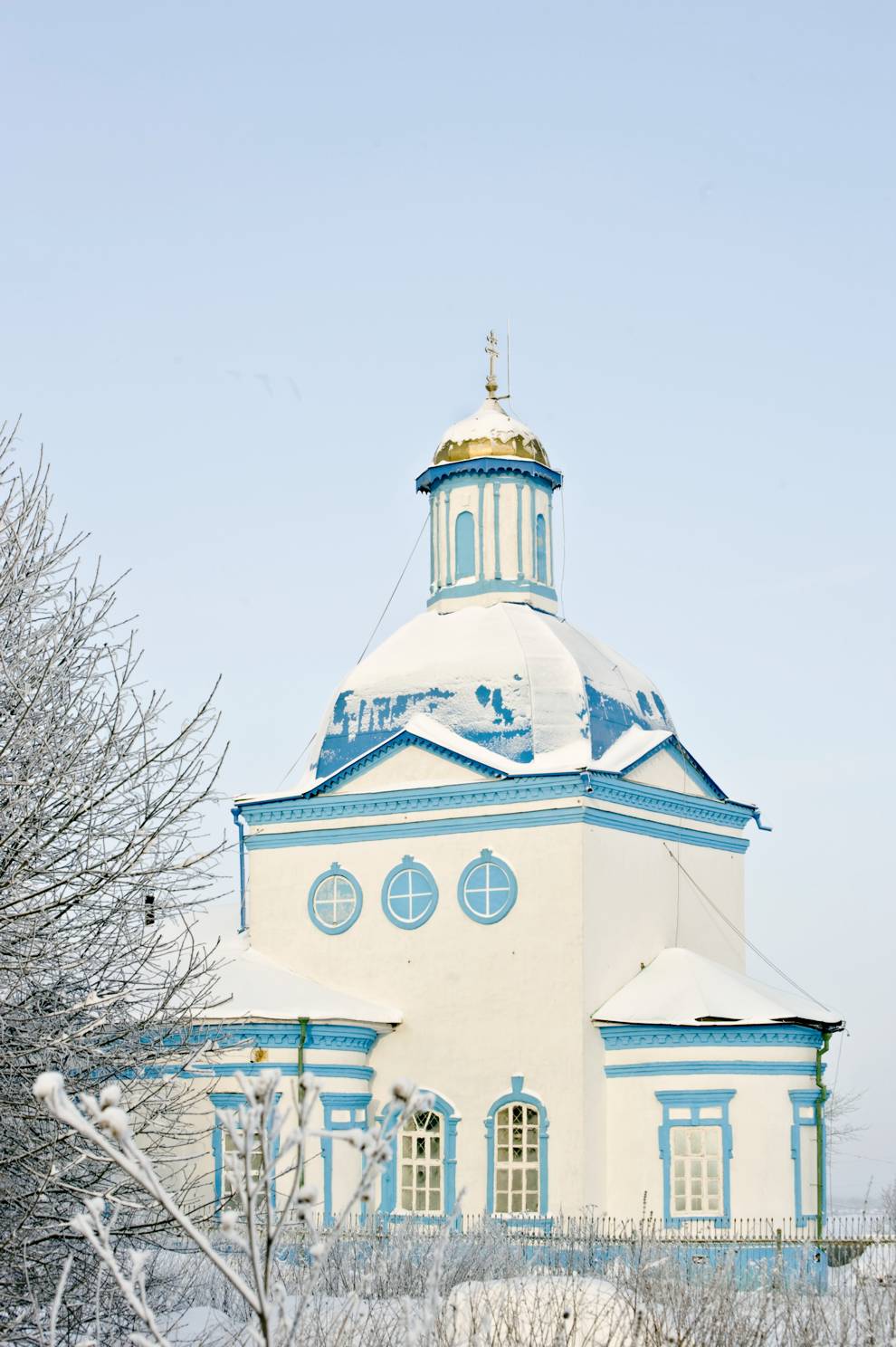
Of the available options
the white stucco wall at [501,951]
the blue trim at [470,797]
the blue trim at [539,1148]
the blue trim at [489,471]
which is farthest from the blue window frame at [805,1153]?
the blue trim at [489,471]

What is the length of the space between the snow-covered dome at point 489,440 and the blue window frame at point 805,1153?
942 cm

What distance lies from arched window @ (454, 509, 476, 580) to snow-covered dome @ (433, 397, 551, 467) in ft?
2.76

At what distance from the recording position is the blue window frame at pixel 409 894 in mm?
20859

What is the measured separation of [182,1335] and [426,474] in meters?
14.5

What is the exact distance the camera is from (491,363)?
25016mm

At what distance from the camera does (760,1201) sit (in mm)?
18594

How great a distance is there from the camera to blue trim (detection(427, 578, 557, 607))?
23.2 m

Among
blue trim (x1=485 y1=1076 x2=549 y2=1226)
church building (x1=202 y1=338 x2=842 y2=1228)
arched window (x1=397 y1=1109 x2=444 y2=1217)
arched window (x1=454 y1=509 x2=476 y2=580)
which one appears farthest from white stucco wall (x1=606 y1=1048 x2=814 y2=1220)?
arched window (x1=454 y1=509 x2=476 y2=580)

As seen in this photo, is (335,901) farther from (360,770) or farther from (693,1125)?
(693,1125)

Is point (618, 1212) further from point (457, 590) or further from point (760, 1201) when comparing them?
point (457, 590)

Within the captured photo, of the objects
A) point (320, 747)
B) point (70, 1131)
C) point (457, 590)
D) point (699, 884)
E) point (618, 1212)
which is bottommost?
point (618, 1212)

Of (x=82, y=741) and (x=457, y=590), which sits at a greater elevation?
(x=457, y=590)

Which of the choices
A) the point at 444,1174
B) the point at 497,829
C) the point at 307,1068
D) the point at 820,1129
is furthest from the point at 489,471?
the point at 820,1129

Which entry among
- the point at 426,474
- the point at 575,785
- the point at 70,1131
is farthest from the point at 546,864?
the point at 70,1131
